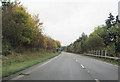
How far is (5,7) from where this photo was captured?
23.2 metres

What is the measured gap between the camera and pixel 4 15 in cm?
1925

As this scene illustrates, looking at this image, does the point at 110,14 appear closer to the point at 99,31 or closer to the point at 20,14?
the point at 99,31

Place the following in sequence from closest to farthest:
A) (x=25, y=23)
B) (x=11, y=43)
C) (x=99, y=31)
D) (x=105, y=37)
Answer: (x=25, y=23) < (x=11, y=43) < (x=105, y=37) < (x=99, y=31)

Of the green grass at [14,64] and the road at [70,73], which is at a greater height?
the green grass at [14,64]

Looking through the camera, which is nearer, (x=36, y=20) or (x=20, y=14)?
(x=20, y=14)

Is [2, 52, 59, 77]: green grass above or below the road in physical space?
above

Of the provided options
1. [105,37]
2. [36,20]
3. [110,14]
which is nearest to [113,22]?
[110,14]

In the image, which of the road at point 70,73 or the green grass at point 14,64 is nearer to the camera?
the road at point 70,73

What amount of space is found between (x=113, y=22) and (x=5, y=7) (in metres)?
45.9

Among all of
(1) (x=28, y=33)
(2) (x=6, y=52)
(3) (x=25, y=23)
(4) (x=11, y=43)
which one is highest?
(3) (x=25, y=23)

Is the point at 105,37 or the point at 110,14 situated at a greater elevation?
the point at 110,14

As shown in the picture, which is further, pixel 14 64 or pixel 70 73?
pixel 14 64

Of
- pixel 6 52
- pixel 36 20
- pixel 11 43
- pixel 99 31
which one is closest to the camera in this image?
pixel 6 52

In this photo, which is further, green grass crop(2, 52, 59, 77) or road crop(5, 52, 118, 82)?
green grass crop(2, 52, 59, 77)
